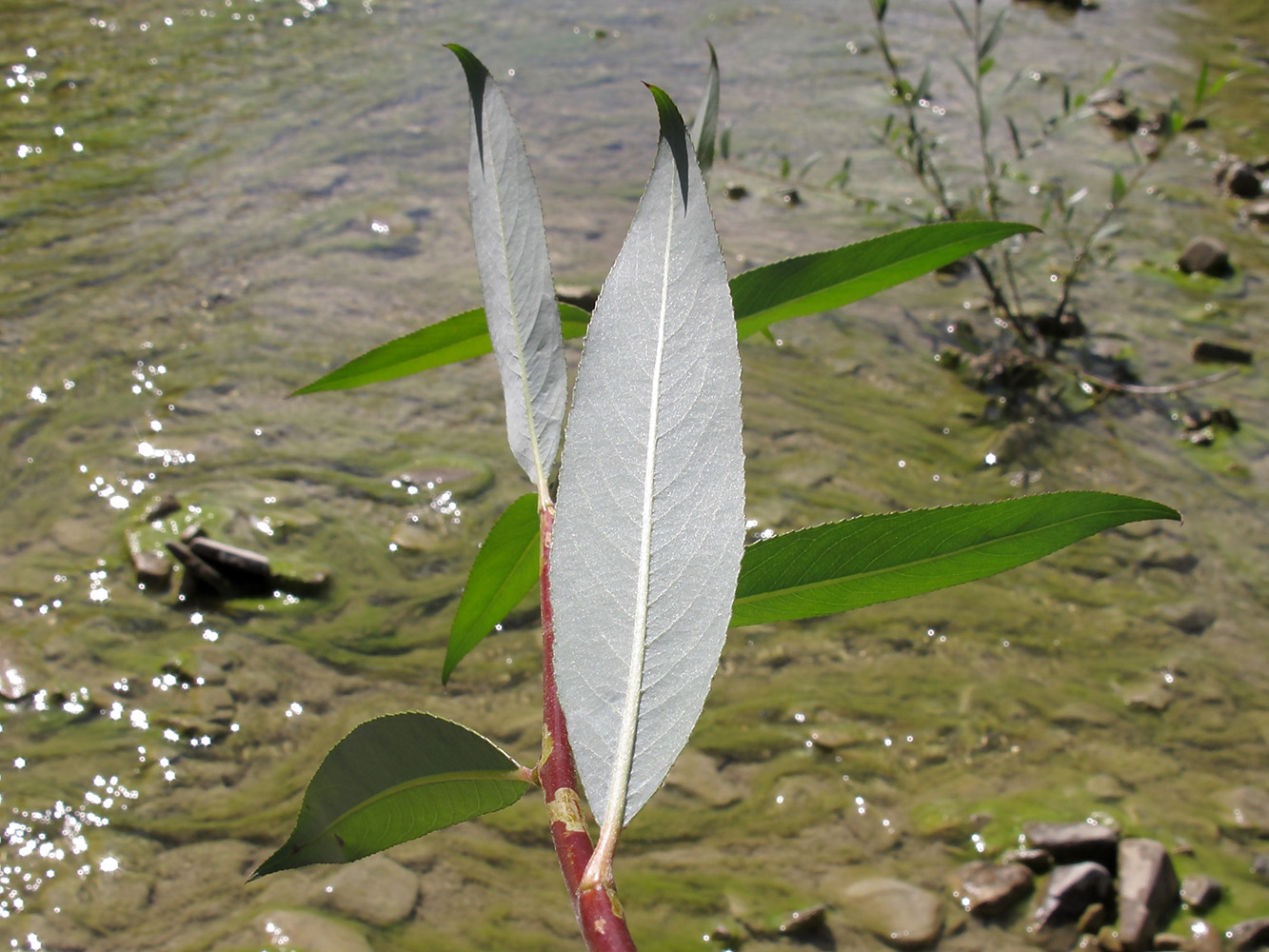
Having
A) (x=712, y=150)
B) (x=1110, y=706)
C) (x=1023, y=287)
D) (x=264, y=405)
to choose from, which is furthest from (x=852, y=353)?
(x=712, y=150)

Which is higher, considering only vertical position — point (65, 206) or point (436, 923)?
point (65, 206)

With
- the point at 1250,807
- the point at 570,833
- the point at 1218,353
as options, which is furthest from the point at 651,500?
the point at 1218,353

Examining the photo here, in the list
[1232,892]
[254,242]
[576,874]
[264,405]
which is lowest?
[1232,892]

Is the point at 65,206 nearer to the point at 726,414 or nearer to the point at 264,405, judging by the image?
the point at 264,405

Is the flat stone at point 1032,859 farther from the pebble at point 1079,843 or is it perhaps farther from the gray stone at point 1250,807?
the gray stone at point 1250,807

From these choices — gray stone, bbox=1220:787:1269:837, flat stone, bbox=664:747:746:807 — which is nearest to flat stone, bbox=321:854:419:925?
flat stone, bbox=664:747:746:807

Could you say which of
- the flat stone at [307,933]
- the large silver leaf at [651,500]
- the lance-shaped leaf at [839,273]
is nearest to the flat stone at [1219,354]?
the lance-shaped leaf at [839,273]
